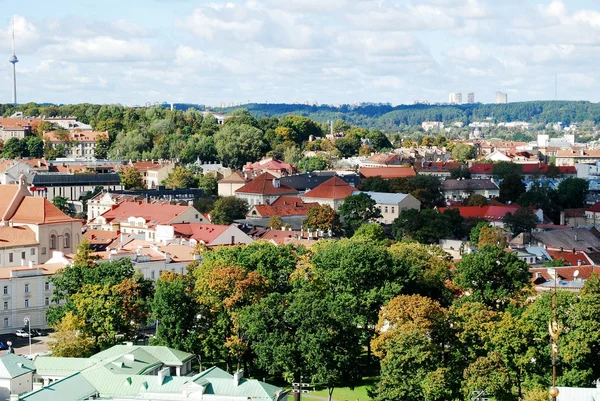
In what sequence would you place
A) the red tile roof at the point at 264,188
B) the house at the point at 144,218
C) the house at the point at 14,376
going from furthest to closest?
the red tile roof at the point at 264,188 < the house at the point at 144,218 < the house at the point at 14,376

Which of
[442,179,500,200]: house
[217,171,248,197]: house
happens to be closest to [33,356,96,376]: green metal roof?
[217,171,248,197]: house

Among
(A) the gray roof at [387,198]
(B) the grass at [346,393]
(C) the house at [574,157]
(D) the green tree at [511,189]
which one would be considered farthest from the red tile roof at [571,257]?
(C) the house at [574,157]

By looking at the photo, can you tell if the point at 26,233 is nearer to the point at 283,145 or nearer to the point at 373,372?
the point at 373,372

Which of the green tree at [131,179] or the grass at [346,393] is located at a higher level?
the green tree at [131,179]

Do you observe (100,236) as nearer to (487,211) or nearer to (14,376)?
(14,376)

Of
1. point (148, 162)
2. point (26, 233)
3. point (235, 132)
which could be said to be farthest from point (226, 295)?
point (235, 132)

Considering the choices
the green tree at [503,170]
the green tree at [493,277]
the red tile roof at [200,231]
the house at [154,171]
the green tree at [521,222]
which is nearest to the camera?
the green tree at [493,277]

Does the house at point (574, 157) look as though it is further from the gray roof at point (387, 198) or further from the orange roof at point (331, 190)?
the gray roof at point (387, 198)

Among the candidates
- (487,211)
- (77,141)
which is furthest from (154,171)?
(487,211)
